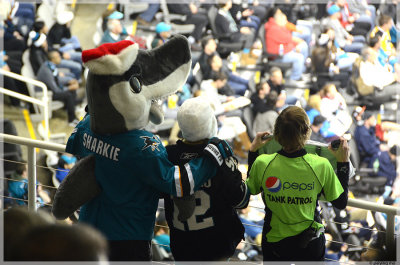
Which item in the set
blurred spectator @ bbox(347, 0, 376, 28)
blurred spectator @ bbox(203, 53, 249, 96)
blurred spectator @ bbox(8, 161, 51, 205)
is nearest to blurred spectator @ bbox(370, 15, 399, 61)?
blurred spectator @ bbox(347, 0, 376, 28)

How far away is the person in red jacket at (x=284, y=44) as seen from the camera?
5.59 metres

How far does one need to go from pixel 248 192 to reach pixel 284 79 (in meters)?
4.33

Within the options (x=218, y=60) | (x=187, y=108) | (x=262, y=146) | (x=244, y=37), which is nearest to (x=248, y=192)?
(x=262, y=146)

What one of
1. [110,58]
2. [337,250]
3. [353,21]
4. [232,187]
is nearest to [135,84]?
[110,58]

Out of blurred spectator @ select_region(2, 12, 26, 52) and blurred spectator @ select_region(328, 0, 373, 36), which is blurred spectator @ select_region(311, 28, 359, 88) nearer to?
blurred spectator @ select_region(328, 0, 373, 36)

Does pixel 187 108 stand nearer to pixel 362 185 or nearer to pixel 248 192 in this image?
pixel 248 192

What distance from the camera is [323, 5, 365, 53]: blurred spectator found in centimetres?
573

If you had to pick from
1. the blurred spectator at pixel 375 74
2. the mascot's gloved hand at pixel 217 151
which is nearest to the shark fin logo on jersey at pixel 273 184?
the mascot's gloved hand at pixel 217 151

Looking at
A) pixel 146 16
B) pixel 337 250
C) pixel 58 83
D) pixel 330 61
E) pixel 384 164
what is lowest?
pixel 337 250

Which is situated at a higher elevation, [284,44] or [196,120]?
[284,44]

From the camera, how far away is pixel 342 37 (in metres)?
5.75

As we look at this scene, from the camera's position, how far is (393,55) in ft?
19.1

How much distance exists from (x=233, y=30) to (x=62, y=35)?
153 cm

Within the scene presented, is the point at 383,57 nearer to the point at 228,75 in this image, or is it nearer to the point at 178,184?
the point at 228,75
